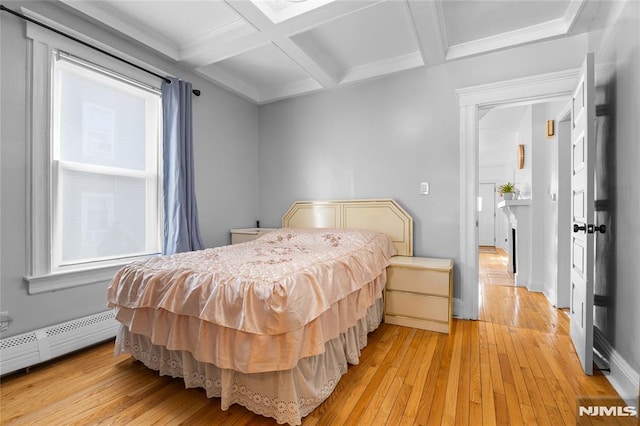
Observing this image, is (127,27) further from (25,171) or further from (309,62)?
(309,62)

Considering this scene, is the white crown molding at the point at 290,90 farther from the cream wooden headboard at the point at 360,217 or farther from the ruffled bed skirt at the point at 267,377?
the ruffled bed skirt at the point at 267,377

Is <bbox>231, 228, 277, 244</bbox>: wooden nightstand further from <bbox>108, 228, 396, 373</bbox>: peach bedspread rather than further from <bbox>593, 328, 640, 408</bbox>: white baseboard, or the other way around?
<bbox>593, 328, 640, 408</bbox>: white baseboard

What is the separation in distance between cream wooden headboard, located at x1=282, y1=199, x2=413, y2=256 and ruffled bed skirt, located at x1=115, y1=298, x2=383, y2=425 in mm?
1390

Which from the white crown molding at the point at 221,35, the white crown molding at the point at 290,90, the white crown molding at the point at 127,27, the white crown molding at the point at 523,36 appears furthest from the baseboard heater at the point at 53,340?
the white crown molding at the point at 523,36

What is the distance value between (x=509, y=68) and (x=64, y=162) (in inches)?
152

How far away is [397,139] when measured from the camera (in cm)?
321

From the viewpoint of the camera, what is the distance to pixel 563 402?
5.17 ft

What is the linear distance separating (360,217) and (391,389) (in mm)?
1901

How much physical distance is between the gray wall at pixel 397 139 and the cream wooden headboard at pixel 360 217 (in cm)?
11

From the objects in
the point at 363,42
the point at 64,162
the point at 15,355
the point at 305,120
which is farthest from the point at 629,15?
the point at 15,355

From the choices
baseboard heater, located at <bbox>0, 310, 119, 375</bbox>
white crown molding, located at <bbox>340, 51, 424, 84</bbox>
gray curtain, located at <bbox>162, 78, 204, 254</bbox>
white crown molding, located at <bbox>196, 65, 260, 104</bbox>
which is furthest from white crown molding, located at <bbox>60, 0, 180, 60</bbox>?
baseboard heater, located at <bbox>0, 310, 119, 375</bbox>

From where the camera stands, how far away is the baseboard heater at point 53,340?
187cm

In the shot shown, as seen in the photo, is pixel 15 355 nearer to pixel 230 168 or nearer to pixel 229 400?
pixel 229 400

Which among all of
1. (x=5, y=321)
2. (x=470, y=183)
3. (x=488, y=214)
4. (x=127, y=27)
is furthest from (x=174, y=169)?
(x=488, y=214)
